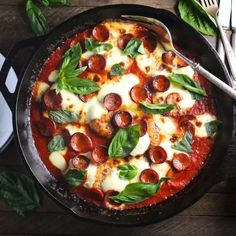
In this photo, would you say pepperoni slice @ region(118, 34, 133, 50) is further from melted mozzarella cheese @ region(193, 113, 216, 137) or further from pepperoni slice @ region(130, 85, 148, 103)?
melted mozzarella cheese @ region(193, 113, 216, 137)

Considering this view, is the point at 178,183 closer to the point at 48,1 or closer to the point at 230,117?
the point at 230,117

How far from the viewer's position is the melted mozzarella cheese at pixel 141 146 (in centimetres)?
201

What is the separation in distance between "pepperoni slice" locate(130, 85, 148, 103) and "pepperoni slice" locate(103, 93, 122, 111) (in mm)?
55

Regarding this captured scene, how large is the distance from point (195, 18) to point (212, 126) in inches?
19.6

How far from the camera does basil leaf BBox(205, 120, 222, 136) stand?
6.82 ft

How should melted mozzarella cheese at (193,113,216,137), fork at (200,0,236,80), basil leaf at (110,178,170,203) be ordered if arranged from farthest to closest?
fork at (200,0,236,80)
melted mozzarella cheese at (193,113,216,137)
basil leaf at (110,178,170,203)

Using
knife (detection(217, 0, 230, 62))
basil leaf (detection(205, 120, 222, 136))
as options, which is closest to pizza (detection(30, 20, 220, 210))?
basil leaf (detection(205, 120, 222, 136))

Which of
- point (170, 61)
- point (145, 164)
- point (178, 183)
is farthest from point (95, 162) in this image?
point (170, 61)

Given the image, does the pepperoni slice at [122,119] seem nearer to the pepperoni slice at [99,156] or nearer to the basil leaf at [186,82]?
the pepperoni slice at [99,156]

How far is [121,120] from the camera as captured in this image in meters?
2.02

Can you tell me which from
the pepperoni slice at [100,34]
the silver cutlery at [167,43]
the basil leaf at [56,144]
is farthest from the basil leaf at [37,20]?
the basil leaf at [56,144]

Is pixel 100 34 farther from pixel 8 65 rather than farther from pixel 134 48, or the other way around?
pixel 8 65

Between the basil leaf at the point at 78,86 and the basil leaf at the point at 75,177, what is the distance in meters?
0.30

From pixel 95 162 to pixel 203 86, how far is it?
0.53 meters
